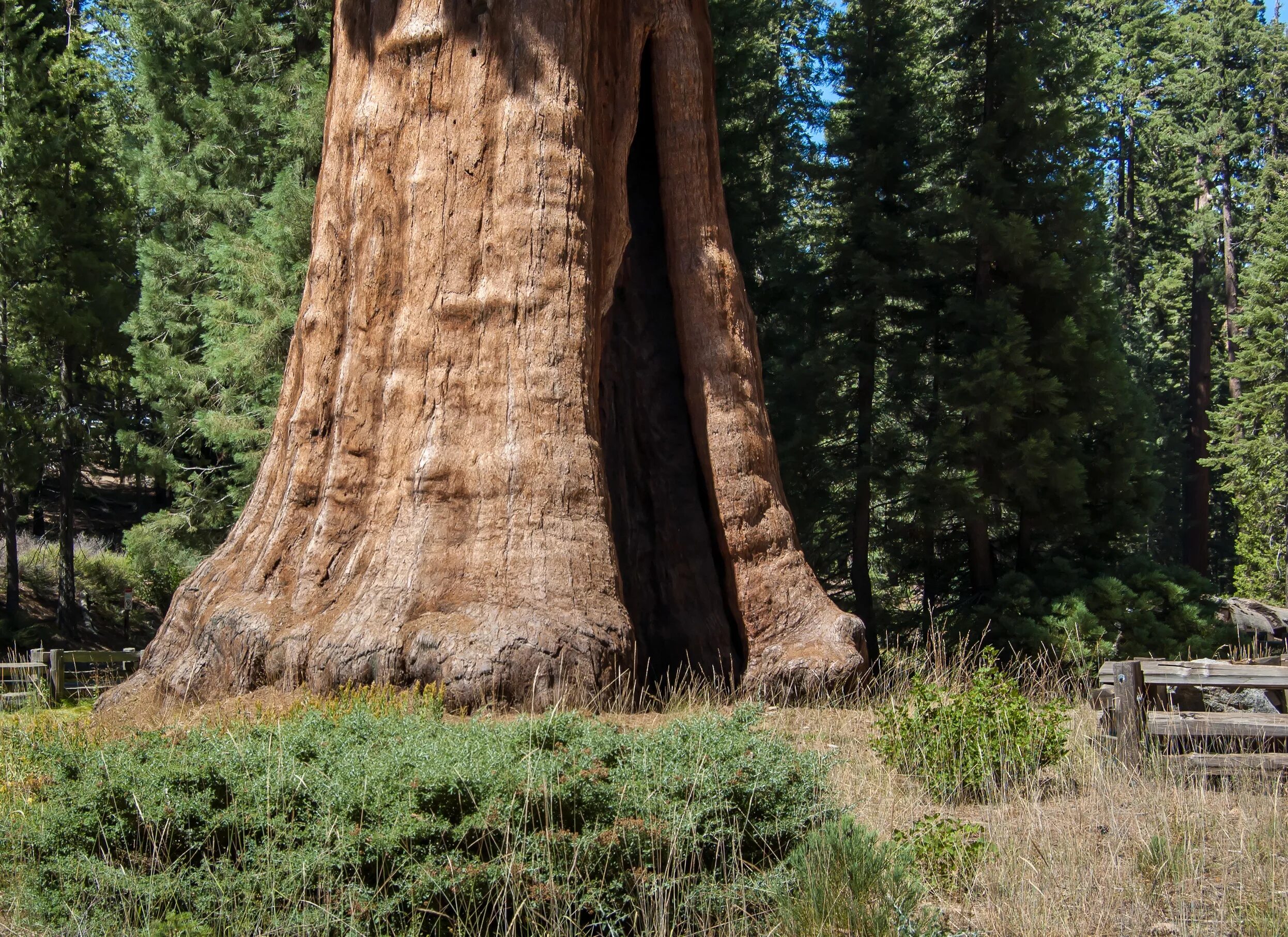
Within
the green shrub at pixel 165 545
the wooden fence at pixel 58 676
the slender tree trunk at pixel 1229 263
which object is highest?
the slender tree trunk at pixel 1229 263

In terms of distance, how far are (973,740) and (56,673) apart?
10563 millimetres

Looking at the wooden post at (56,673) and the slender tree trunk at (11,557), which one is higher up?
the slender tree trunk at (11,557)

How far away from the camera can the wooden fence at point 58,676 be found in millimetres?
12055

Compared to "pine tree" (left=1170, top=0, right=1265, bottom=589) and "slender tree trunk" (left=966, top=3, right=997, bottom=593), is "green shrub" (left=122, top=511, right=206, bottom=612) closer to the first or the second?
"slender tree trunk" (left=966, top=3, right=997, bottom=593)

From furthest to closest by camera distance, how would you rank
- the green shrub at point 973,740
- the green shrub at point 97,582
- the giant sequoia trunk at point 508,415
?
the green shrub at point 97,582 → the giant sequoia trunk at point 508,415 → the green shrub at point 973,740

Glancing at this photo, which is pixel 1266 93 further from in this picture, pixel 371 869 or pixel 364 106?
pixel 371 869

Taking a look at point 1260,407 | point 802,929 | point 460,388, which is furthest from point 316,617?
point 1260,407

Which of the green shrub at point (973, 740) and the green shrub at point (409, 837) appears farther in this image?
the green shrub at point (973, 740)

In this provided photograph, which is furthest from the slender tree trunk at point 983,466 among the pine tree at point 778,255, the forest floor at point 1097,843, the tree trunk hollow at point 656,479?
the forest floor at point 1097,843

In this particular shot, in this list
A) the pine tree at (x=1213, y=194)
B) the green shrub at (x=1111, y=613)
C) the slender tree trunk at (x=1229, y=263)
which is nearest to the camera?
the green shrub at (x=1111, y=613)

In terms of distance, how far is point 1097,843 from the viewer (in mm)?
5781

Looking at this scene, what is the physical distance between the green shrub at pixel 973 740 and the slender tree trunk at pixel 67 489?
18.4 m

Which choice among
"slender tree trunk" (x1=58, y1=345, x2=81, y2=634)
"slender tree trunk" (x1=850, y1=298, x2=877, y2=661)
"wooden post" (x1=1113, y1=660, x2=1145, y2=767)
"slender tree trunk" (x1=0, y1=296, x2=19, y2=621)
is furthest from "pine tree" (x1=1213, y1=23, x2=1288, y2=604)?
"slender tree trunk" (x1=0, y1=296, x2=19, y2=621)

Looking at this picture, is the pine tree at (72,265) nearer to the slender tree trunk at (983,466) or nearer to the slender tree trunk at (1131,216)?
the slender tree trunk at (983,466)
